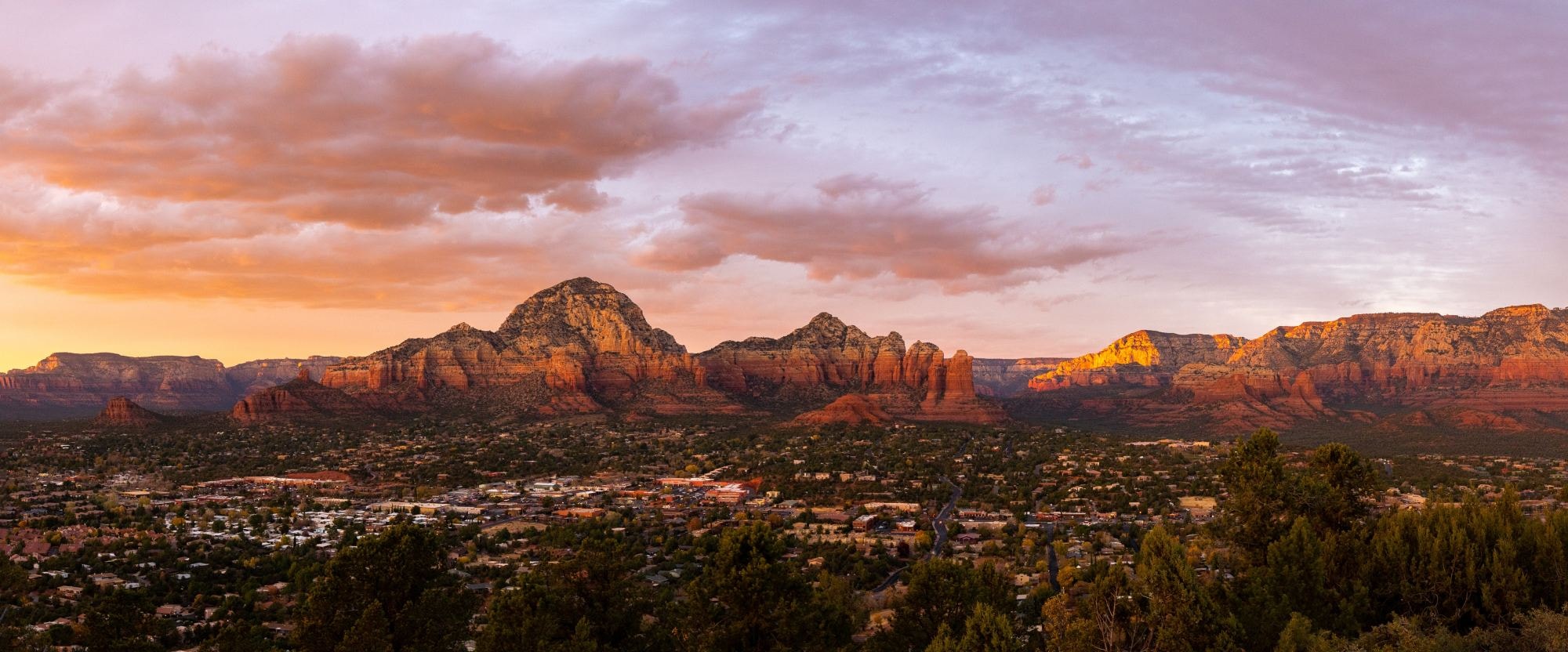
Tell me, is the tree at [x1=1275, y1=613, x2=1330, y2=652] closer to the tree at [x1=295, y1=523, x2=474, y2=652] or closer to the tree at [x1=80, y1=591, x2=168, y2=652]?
the tree at [x1=295, y1=523, x2=474, y2=652]

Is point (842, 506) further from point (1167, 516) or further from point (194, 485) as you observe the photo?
point (194, 485)

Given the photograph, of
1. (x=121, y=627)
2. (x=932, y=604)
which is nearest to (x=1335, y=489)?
(x=932, y=604)

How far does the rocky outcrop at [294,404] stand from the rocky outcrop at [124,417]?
533 inches

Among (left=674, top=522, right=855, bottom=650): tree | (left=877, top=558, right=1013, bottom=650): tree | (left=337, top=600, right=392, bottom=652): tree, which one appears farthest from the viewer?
(left=877, top=558, right=1013, bottom=650): tree

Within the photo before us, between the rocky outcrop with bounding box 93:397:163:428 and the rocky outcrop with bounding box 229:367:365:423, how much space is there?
44.4 ft

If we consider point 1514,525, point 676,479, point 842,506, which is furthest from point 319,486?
point 1514,525

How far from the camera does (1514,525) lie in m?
46.3

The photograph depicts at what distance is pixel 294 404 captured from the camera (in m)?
183

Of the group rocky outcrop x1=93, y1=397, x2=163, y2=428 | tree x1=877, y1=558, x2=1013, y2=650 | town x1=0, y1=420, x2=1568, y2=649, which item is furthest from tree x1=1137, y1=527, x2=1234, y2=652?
rocky outcrop x1=93, y1=397, x2=163, y2=428

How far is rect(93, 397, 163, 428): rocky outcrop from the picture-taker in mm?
169000

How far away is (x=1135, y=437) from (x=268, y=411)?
165 m

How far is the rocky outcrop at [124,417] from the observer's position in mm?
169000

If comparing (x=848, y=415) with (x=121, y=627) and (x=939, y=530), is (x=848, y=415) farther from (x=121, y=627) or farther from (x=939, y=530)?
(x=121, y=627)

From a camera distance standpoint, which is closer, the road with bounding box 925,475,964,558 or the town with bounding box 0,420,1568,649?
the town with bounding box 0,420,1568,649
